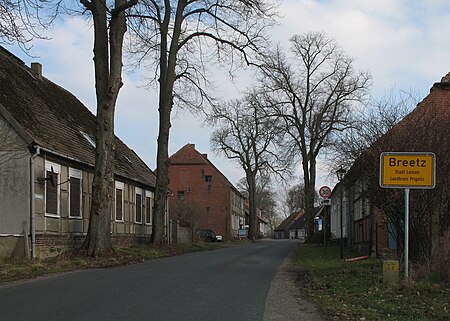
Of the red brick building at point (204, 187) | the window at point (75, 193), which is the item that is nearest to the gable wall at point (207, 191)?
the red brick building at point (204, 187)

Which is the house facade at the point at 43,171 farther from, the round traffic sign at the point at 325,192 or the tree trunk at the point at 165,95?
the round traffic sign at the point at 325,192

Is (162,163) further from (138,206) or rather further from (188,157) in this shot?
(188,157)

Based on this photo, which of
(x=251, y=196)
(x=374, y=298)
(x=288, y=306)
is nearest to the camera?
(x=288, y=306)

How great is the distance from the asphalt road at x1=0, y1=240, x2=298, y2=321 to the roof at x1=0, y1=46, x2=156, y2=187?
7703 mm

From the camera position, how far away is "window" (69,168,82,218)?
23.1 metres

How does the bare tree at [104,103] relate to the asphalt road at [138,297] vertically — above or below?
above

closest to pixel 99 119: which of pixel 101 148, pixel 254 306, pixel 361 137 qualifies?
pixel 101 148

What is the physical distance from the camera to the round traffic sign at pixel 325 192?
86.6 feet

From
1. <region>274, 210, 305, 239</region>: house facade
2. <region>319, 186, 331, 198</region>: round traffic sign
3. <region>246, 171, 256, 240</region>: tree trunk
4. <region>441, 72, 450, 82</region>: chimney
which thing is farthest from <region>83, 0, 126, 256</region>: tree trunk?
<region>274, 210, 305, 239</region>: house facade

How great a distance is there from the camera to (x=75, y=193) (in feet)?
77.8

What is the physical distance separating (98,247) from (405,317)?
1318 centimetres

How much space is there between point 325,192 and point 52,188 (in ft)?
40.0

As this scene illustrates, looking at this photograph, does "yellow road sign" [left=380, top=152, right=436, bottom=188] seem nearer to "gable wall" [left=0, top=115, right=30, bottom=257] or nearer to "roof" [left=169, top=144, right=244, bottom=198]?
"gable wall" [left=0, top=115, right=30, bottom=257]

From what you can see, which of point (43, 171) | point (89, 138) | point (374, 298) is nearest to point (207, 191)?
point (89, 138)
